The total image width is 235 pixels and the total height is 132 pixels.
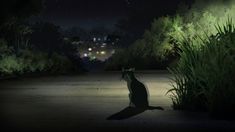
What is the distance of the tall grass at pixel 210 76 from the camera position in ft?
45.4

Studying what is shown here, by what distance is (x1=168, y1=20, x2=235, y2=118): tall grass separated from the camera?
544 inches

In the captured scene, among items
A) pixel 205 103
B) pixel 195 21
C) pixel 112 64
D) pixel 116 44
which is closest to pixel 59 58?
pixel 112 64

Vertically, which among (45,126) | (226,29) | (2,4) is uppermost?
(2,4)

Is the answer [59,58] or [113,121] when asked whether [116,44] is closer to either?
[59,58]

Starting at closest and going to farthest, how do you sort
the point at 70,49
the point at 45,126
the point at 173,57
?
the point at 45,126, the point at 173,57, the point at 70,49

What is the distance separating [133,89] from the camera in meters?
15.1

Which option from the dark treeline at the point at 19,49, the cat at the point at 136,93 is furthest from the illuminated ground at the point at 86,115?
the dark treeline at the point at 19,49

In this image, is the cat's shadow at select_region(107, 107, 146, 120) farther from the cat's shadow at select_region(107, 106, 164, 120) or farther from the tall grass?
the tall grass

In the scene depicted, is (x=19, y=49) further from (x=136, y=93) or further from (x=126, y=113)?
(x=126, y=113)

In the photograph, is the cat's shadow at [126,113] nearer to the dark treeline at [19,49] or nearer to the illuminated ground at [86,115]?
the illuminated ground at [86,115]

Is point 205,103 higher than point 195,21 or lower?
lower

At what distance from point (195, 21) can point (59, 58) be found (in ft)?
39.1

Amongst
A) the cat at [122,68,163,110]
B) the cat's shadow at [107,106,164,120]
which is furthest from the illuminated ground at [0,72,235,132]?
the cat at [122,68,163,110]

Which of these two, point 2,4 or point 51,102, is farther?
point 2,4
